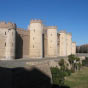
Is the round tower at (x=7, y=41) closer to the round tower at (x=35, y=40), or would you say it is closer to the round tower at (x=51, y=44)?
the round tower at (x=35, y=40)

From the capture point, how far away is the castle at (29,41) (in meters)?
21.5

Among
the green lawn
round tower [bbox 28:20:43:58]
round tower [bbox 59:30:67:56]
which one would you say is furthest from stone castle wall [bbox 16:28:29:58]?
round tower [bbox 59:30:67:56]

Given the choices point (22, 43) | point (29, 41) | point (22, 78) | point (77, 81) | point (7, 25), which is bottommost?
point (77, 81)

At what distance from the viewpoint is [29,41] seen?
2661cm

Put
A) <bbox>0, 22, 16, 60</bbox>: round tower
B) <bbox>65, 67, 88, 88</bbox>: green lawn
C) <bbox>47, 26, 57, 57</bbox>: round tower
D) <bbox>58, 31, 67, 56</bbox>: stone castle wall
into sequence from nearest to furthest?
<bbox>65, 67, 88, 88</bbox>: green lawn
<bbox>0, 22, 16, 60</bbox>: round tower
<bbox>47, 26, 57, 57</bbox>: round tower
<bbox>58, 31, 67, 56</bbox>: stone castle wall

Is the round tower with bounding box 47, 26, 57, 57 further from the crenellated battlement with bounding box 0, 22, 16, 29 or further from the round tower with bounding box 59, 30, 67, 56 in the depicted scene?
the crenellated battlement with bounding box 0, 22, 16, 29

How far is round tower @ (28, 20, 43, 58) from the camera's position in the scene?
26.0m

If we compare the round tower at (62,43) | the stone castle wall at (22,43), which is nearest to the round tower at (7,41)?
the stone castle wall at (22,43)

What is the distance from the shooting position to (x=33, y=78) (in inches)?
387

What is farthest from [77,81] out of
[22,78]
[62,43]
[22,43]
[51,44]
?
[62,43]

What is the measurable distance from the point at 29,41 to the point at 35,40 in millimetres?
1196

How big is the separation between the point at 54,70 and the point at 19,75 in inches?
314

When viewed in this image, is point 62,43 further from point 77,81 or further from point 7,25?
point 77,81

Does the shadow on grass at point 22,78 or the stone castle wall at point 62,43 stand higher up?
the stone castle wall at point 62,43
